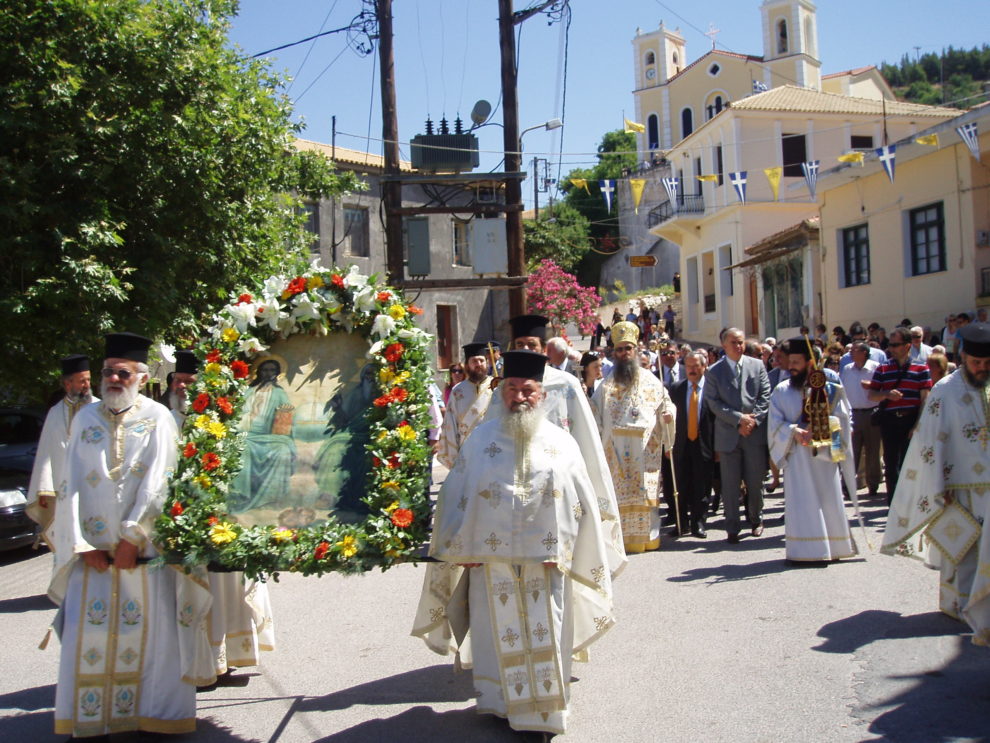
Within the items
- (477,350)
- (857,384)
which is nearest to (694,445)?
(857,384)

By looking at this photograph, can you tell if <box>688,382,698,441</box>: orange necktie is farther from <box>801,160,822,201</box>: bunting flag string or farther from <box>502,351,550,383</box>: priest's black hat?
<box>801,160,822,201</box>: bunting flag string

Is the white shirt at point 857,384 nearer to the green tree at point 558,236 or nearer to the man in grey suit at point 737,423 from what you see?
the man in grey suit at point 737,423

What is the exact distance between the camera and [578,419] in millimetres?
6543

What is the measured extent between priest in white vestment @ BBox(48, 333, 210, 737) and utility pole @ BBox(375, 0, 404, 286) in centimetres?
1131

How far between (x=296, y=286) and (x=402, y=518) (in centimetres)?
162

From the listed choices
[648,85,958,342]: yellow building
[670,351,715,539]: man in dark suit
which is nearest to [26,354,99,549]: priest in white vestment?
[670,351,715,539]: man in dark suit

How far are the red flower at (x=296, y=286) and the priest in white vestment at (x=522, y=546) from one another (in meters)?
1.35

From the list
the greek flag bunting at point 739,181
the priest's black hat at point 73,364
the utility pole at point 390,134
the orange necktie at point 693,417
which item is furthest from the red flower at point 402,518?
the greek flag bunting at point 739,181

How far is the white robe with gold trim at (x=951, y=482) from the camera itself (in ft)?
21.1

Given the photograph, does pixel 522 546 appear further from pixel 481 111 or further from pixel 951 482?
pixel 481 111

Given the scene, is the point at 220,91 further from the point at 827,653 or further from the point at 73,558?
the point at 827,653

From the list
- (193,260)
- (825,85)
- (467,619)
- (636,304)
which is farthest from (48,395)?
(825,85)

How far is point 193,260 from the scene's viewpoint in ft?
43.0

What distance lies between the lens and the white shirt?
12844 mm
